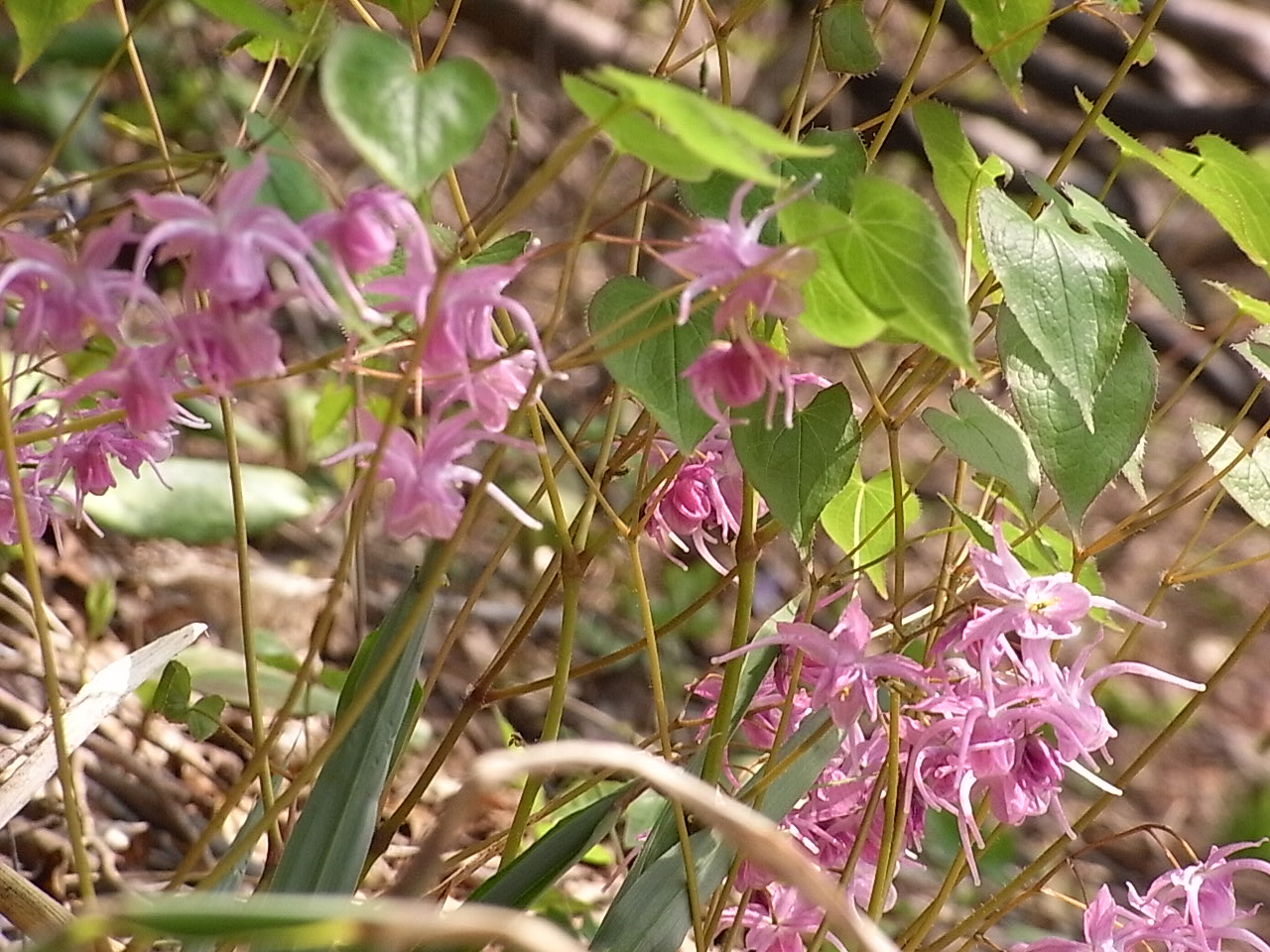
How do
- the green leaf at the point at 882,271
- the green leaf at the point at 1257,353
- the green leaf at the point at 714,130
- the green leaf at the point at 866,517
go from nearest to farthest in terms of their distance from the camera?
the green leaf at the point at 714,130 < the green leaf at the point at 882,271 < the green leaf at the point at 1257,353 < the green leaf at the point at 866,517

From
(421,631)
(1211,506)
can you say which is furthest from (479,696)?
(1211,506)

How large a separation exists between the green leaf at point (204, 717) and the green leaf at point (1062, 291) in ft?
1.76

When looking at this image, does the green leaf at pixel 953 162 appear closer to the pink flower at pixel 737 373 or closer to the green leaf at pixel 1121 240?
the green leaf at pixel 1121 240

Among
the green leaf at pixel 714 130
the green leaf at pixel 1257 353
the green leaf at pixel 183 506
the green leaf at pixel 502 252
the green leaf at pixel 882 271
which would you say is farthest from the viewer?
the green leaf at pixel 183 506

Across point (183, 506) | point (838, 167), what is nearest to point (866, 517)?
point (838, 167)

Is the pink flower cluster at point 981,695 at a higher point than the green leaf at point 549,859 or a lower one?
higher

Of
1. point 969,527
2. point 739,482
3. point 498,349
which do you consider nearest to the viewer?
point 498,349

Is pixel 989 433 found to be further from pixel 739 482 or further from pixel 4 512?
pixel 4 512

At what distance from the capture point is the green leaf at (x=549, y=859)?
72cm

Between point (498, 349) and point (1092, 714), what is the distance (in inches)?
13.4

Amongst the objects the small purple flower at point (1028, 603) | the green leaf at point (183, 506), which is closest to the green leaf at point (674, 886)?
the small purple flower at point (1028, 603)

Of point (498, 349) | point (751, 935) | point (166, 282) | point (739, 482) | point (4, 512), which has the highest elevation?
point (498, 349)

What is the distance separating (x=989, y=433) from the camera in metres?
0.75

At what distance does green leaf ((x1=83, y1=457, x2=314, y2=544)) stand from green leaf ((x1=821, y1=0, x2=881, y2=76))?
3.12 ft
